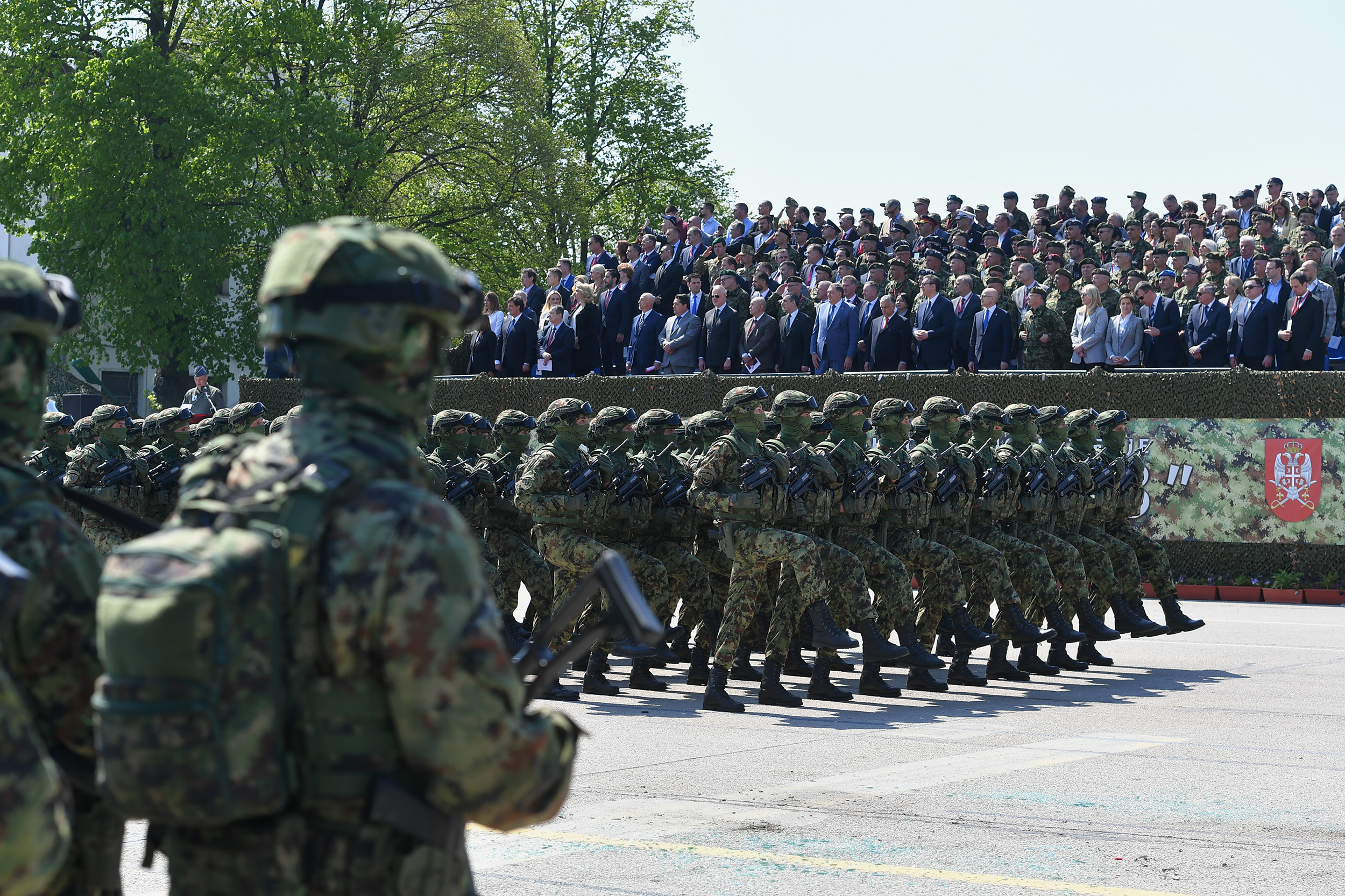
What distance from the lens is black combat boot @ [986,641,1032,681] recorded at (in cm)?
1221

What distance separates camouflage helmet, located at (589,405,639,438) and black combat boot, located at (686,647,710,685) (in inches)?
66.5

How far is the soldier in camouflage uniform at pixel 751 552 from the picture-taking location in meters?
10.6

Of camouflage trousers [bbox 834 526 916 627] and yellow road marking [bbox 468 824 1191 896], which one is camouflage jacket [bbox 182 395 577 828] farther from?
camouflage trousers [bbox 834 526 916 627]

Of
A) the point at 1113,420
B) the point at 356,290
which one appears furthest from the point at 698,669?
the point at 356,290

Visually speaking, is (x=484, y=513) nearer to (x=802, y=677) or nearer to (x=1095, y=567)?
(x=802, y=677)

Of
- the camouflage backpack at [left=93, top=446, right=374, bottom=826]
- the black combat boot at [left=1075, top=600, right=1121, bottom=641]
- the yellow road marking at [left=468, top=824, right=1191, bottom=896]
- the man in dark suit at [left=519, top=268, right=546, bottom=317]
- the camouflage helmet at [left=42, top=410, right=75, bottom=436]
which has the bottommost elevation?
A: the yellow road marking at [left=468, top=824, right=1191, bottom=896]

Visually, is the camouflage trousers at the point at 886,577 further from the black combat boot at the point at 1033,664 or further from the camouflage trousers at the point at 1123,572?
the camouflage trousers at the point at 1123,572

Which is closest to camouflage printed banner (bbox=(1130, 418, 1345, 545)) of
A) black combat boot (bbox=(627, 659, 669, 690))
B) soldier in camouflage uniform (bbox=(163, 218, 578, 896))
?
black combat boot (bbox=(627, 659, 669, 690))

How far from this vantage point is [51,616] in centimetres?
313

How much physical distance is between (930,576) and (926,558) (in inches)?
5.9

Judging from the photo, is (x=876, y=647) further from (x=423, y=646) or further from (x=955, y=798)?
(x=423, y=646)

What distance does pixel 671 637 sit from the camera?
12578mm

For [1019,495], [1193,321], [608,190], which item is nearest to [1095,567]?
[1019,495]

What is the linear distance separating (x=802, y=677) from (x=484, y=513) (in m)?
2.75
